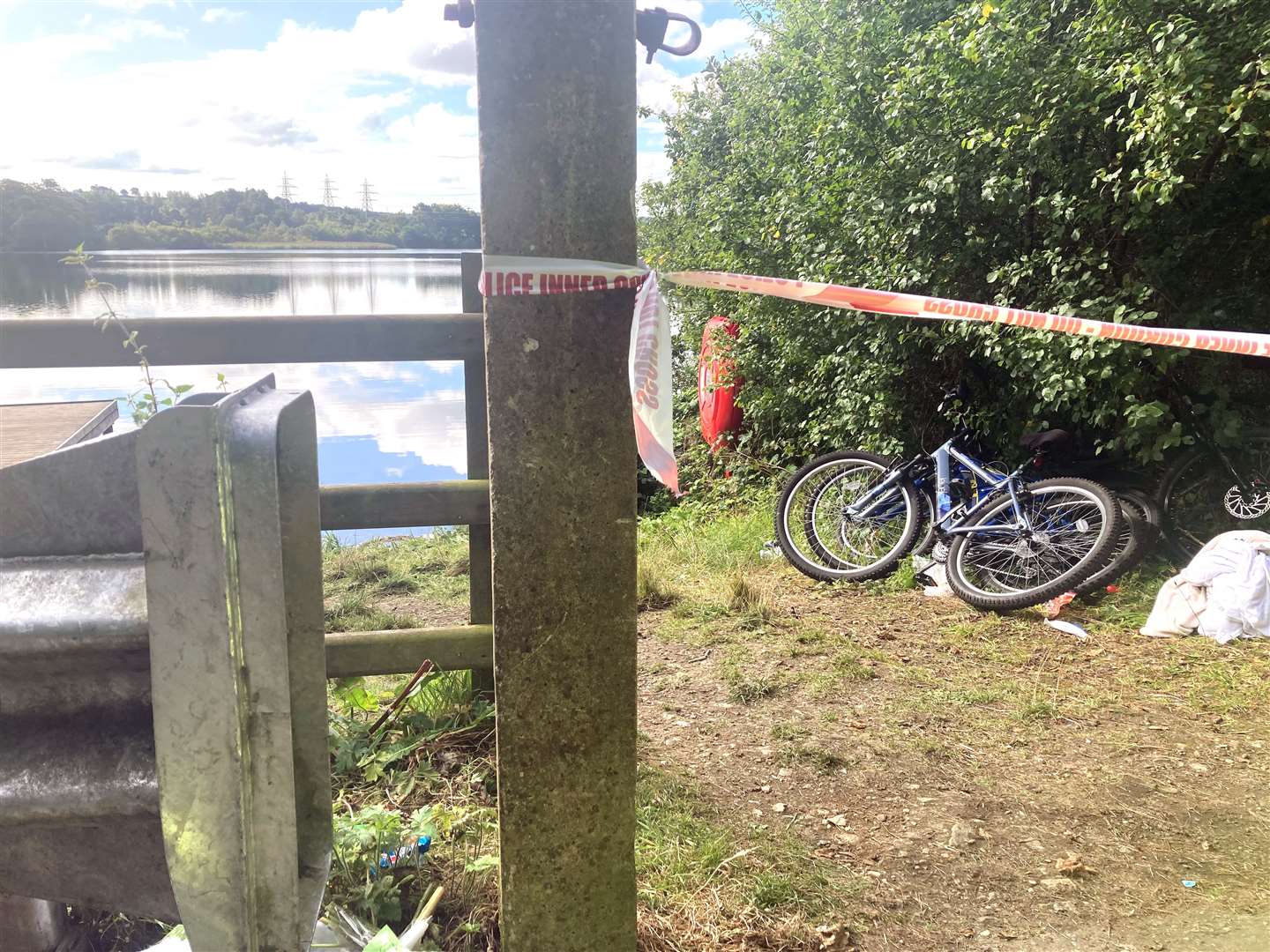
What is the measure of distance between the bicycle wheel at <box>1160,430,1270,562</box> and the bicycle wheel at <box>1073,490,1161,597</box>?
0.60m

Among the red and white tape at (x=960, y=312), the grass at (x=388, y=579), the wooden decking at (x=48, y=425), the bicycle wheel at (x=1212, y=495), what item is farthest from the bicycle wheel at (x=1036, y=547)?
the wooden decking at (x=48, y=425)

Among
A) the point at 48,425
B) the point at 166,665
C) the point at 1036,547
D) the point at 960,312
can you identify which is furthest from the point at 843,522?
the point at 166,665

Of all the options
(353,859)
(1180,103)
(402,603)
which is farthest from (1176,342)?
(402,603)

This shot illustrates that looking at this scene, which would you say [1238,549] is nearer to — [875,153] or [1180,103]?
[1180,103]

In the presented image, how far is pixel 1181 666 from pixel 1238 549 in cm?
84

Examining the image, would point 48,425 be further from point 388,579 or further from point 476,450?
point 388,579

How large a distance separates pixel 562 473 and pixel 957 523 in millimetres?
4719

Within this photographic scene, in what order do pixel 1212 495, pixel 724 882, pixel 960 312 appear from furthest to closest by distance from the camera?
pixel 1212 495
pixel 960 312
pixel 724 882

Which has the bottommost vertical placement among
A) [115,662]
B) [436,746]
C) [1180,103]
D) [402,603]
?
[402,603]

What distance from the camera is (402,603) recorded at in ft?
20.6

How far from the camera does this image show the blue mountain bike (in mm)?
5297

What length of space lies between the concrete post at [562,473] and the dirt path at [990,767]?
3.92 ft

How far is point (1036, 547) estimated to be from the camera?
542 centimetres

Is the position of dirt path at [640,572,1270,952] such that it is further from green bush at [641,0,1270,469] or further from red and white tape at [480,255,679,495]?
green bush at [641,0,1270,469]
